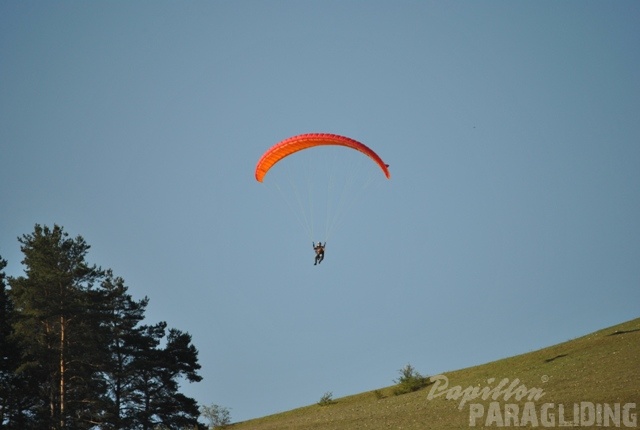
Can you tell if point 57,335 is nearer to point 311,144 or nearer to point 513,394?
point 311,144

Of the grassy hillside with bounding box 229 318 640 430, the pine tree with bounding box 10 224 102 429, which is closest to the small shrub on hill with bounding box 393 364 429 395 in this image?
the grassy hillside with bounding box 229 318 640 430

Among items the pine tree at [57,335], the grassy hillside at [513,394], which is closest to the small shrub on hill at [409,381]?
the grassy hillside at [513,394]

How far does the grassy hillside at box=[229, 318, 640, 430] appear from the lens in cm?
3866

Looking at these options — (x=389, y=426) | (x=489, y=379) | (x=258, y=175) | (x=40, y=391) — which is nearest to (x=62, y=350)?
(x=40, y=391)

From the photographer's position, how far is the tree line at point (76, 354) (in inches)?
1794

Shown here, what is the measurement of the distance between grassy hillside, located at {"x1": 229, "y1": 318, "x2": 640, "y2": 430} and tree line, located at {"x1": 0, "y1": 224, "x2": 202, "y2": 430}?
639cm

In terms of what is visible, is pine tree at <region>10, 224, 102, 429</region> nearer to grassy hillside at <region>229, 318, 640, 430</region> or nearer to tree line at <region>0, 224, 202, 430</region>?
tree line at <region>0, 224, 202, 430</region>

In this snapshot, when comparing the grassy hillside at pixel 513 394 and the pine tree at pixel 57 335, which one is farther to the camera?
the pine tree at pixel 57 335

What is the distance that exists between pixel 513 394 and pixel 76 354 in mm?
23346

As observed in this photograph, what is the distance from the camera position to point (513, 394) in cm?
4359

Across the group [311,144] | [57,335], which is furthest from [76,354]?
[311,144]

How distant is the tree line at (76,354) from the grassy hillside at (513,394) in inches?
252

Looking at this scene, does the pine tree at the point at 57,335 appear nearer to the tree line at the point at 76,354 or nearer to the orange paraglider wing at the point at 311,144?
the tree line at the point at 76,354

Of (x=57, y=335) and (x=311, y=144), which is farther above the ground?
(x=311, y=144)
